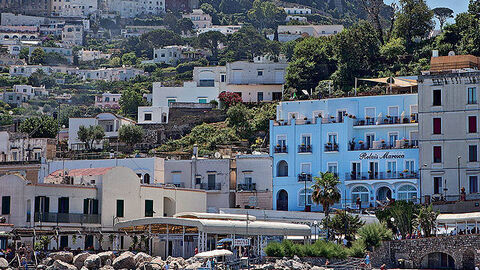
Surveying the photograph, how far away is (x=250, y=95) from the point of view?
115 m

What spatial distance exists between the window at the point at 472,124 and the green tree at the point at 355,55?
103 feet

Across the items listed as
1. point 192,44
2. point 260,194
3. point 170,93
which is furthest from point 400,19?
point 192,44

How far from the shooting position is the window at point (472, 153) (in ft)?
241

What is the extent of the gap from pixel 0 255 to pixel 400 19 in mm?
62858

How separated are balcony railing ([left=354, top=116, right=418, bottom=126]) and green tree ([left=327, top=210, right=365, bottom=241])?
12802 mm

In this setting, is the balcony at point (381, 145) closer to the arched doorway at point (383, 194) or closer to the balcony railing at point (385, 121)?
the balcony railing at point (385, 121)

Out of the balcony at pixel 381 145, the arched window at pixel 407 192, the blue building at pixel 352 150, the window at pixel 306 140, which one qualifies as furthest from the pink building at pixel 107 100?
the arched window at pixel 407 192

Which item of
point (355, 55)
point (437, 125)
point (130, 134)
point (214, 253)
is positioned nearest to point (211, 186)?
point (437, 125)

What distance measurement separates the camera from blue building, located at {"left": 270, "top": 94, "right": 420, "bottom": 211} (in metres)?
76.7

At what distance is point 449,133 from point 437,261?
1348 centimetres

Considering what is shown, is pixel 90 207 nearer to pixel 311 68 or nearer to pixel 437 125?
pixel 437 125

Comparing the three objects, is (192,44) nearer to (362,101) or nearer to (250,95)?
(250,95)

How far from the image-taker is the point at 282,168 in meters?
81.2

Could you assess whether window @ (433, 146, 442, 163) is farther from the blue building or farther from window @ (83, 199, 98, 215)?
window @ (83, 199, 98, 215)
